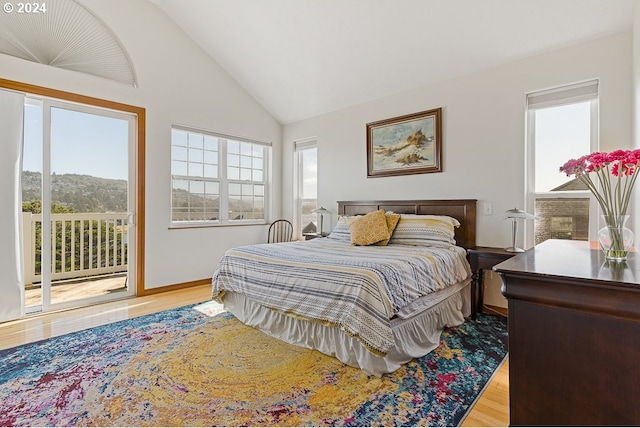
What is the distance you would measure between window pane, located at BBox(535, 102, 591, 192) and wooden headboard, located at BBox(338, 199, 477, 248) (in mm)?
673

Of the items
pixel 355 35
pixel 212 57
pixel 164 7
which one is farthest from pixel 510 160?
pixel 164 7

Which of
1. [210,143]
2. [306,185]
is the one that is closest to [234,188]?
[210,143]

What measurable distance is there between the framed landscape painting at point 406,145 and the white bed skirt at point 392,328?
1530 mm

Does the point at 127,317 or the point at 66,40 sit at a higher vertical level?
the point at 66,40

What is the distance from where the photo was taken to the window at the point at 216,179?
4.45 meters

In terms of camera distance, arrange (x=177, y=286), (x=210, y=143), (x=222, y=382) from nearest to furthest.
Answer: (x=222, y=382)
(x=177, y=286)
(x=210, y=143)

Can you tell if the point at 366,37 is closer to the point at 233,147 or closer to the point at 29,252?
the point at 233,147

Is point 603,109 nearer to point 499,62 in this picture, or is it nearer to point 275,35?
point 499,62

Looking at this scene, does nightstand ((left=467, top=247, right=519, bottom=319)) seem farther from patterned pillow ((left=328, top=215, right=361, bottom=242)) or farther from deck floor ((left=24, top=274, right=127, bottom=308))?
deck floor ((left=24, top=274, right=127, bottom=308))

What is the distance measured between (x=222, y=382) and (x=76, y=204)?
2892mm

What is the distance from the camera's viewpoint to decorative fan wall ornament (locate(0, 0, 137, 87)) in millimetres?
3148

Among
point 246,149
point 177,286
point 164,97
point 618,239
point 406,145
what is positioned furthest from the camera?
point 246,149

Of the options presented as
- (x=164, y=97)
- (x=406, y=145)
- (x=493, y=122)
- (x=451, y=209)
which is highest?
(x=164, y=97)

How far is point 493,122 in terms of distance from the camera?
133 inches
